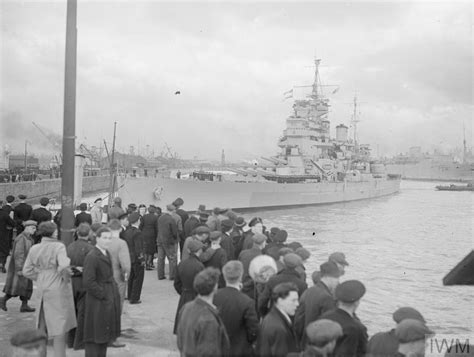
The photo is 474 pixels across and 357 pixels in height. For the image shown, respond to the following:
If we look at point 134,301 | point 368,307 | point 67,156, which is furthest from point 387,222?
point 67,156

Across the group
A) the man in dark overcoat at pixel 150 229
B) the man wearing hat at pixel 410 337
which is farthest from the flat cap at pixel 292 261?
the man in dark overcoat at pixel 150 229

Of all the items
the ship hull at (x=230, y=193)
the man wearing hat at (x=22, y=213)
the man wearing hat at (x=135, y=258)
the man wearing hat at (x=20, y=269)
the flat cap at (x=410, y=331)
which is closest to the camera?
the flat cap at (x=410, y=331)

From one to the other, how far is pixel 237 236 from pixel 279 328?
15.4 ft

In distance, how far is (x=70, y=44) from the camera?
195 inches

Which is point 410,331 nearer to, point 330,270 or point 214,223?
point 330,270

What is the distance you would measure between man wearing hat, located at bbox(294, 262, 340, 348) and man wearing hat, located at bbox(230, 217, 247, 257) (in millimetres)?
3192

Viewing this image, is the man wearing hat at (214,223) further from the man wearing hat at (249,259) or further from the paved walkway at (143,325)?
the man wearing hat at (249,259)

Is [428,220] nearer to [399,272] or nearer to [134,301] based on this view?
[399,272]

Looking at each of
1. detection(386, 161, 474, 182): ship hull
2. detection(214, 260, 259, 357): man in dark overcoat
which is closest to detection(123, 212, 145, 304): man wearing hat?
detection(214, 260, 259, 357): man in dark overcoat

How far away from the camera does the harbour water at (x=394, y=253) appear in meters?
10.4

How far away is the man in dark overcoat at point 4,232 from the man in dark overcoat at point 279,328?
690 cm

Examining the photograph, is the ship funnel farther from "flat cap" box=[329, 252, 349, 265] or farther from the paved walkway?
"flat cap" box=[329, 252, 349, 265]

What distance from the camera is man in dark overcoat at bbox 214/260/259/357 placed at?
370cm

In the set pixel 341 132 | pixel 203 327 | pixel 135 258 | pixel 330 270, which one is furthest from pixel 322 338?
pixel 341 132
